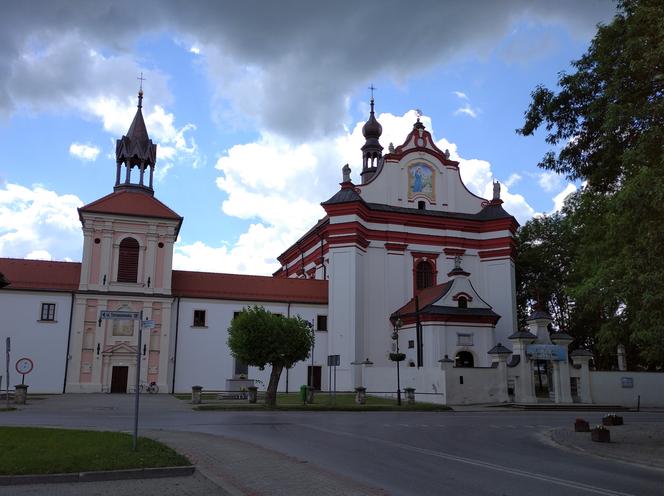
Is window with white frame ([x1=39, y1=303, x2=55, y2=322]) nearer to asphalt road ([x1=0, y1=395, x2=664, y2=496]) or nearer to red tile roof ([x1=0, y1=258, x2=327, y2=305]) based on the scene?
red tile roof ([x1=0, y1=258, x2=327, y2=305])

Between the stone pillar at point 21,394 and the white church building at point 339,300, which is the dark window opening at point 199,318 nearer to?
the white church building at point 339,300

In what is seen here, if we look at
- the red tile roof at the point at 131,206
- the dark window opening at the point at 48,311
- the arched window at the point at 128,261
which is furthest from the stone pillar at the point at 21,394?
the red tile roof at the point at 131,206

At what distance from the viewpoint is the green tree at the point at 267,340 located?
107ft

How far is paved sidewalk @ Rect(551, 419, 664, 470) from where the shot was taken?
1547cm

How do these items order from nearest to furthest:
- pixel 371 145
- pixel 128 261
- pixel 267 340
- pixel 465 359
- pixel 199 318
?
pixel 267 340 → pixel 465 359 → pixel 128 261 → pixel 199 318 → pixel 371 145

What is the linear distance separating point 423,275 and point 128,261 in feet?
78.1

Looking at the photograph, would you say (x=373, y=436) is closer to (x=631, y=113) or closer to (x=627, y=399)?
(x=631, y=113)

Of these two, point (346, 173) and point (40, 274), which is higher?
point (346, 173)

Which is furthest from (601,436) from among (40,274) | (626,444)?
(40,274)

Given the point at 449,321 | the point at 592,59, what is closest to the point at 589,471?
the point at 592,59

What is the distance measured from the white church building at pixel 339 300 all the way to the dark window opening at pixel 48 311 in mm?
97

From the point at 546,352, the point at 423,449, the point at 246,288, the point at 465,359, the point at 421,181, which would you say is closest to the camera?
the point at 423,449

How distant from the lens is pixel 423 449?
15.5 m

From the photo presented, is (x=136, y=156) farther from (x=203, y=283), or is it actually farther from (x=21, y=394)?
(x=21, y=394)
